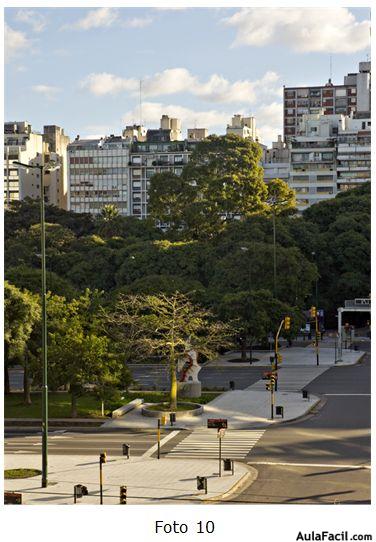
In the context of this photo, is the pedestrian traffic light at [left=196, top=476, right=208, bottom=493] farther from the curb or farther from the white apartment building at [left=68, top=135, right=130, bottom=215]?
the white apartment building at [left=68, top=135, right=130, bottom=215]

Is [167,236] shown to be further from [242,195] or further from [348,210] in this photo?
[348,210]

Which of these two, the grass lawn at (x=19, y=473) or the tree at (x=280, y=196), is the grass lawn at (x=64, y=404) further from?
the tree at (x=280, y=196)

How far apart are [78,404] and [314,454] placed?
1945 cm

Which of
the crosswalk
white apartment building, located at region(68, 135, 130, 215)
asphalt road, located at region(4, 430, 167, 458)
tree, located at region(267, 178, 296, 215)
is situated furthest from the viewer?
white apartment building, located at region(68, 135, 130, 215)

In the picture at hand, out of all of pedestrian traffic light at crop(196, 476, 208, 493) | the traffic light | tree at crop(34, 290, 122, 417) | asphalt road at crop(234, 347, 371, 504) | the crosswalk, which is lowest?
the crosswalk

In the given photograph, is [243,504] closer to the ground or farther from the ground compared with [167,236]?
closer to the ground

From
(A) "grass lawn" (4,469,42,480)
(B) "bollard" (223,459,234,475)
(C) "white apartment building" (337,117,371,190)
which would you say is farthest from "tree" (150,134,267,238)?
(B) "bollard" (223,459,234,475)

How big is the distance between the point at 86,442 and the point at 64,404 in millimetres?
11907

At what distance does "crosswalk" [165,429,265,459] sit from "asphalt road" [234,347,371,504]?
1.71 ft

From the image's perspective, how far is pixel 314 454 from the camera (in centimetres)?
4191

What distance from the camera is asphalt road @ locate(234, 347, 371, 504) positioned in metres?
34.1

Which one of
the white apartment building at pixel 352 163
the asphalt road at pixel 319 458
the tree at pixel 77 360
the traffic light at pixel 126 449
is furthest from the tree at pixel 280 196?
the traffic light at pixel 126 449

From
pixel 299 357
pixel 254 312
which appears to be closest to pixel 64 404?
pixel 254 312
